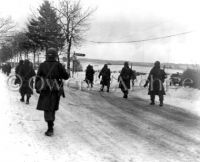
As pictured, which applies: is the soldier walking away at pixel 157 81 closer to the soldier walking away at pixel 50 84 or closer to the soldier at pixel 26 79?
the soldier at pixel 26 79

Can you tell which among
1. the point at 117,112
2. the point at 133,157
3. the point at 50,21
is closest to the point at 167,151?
the point at 133,157

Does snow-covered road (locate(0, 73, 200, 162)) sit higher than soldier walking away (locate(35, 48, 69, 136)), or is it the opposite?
soldier walking away (locate(35, 48, 69, 136))

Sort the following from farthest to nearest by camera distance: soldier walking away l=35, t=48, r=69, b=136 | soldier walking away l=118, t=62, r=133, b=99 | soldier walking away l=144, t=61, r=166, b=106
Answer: soldier walking away l=118, t=62, r=133, b=99
soldier walking away l=144, t=61, r=166, b=106
soldier walking away l=35, t=48, r=69, b=136

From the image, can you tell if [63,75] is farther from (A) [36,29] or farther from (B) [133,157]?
(A) [36,29]

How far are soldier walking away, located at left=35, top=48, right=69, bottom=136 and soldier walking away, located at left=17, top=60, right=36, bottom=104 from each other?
507cm

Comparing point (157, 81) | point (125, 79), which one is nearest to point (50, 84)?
point (157, 81)

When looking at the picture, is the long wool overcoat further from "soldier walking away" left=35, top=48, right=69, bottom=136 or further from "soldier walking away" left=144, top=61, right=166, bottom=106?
"soldier walking away" left=144, top=61, right=166, bottom=106

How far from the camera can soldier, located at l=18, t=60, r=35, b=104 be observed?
1183cm

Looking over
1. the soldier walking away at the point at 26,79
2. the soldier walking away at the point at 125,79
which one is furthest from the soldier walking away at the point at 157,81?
the soldier walking away at the point at 26,79

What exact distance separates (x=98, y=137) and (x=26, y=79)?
19.0 ft

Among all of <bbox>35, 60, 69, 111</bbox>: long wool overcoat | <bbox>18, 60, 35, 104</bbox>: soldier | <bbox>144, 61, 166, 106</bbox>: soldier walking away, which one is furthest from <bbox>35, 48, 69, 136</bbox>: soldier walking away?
<bbox>144, 61, 166, 106</bbox>: soldier walking away

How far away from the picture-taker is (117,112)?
11.0 m

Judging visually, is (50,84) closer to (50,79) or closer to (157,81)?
(50,79)

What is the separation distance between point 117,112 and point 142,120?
1.56 m
